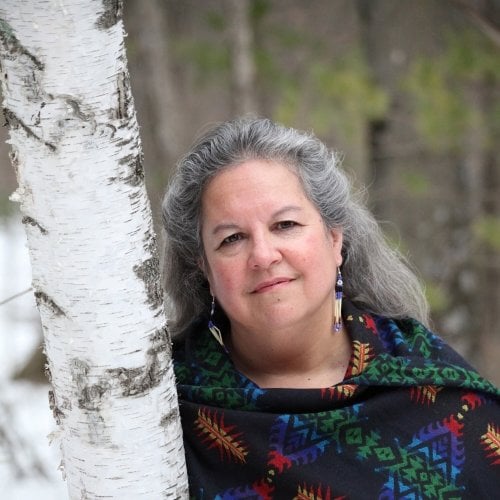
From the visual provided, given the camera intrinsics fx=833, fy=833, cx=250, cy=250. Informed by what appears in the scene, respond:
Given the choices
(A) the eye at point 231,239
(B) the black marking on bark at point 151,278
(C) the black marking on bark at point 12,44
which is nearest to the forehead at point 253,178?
(A) the eye at point 231,239

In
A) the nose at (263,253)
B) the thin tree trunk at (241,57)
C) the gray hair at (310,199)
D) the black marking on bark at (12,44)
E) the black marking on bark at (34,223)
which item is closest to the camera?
the black marking on bark at (12,44)

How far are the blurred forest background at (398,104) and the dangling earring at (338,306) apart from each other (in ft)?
10.5

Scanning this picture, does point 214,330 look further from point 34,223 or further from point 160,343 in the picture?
point 34,223

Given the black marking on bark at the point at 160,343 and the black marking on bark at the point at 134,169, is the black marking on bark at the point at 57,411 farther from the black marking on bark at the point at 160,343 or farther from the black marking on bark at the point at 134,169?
the black marking on bark at the point at 134,169

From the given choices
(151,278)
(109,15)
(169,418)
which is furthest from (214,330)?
(109,15)

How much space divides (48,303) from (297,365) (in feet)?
2.85

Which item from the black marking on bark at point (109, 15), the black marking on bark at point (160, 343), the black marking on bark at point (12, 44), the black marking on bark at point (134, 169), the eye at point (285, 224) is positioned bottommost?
the black marking on bark at point (160, 343)

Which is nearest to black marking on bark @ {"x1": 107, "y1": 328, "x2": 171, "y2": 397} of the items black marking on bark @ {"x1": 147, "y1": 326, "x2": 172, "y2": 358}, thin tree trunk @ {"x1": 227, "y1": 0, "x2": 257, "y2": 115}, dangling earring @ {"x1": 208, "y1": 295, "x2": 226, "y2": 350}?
black marking on bark @ {"x1": 147, "y1": 326, "x2": 172, "y2": 358}

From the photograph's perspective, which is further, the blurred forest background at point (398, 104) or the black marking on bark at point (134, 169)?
the blurred forest background at point (398, 104)

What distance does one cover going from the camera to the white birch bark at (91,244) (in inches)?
56.7

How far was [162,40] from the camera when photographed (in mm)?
6391

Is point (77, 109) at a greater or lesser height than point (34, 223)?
greater

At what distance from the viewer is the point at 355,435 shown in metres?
2.04

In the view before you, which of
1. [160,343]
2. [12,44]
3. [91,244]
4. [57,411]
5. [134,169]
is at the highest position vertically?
[12,44]
